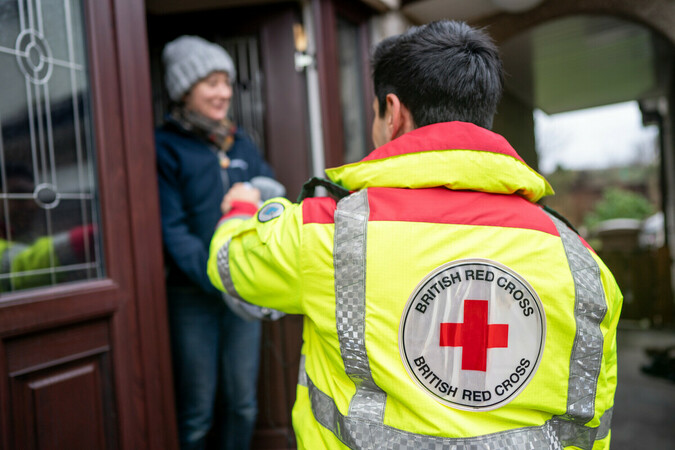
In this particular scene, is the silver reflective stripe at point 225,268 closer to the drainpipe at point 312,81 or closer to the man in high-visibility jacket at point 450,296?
the man in high-visibility jacket at point 450,296

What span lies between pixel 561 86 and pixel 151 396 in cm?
706

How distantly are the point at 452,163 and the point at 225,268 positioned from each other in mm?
547

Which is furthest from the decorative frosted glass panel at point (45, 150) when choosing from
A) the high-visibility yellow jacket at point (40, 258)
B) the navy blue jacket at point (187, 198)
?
the navy blue jacket at point (187, 198)

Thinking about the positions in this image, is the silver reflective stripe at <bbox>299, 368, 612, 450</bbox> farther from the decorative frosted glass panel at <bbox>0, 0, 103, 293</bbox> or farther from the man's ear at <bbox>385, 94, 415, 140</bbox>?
the decorative frosted glass panel at <bbox>0, 0, 103, 293</bbox>

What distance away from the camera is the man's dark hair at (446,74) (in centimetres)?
102

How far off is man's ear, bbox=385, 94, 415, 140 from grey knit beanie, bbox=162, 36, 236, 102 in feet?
3.63

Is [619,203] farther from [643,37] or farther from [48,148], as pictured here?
[48,148]

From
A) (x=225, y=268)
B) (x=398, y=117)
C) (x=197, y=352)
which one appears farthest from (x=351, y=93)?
(x=225, y=268)

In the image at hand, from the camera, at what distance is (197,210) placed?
1.93m

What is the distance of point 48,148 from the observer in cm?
145

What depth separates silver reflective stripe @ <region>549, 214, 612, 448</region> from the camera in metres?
0.94

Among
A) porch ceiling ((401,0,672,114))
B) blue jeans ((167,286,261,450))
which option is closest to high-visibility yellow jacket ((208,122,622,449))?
blue jeans ((167,286,261,450))

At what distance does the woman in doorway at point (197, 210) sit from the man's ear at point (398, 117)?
821 mm

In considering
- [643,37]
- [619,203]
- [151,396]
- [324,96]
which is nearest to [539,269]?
[151,396]
